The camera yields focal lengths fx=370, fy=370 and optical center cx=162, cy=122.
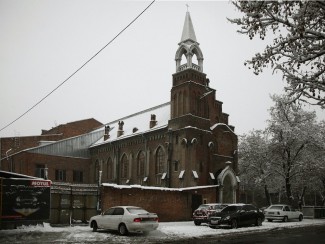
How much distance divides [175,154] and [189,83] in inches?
301

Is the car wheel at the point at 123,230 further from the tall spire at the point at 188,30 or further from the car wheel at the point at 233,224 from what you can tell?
the tall spire at the point at 188,30

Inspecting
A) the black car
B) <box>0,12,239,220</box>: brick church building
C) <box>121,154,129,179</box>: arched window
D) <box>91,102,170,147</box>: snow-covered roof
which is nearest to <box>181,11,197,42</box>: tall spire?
<box>0,12,239,220</box>: brick church building

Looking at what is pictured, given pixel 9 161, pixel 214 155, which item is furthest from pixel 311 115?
pixel 9 161

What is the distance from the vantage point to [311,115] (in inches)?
1641

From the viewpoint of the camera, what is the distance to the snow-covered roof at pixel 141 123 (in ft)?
144

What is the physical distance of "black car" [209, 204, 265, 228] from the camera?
23766 mm

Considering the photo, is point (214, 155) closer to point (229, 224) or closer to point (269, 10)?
point (229, 224)

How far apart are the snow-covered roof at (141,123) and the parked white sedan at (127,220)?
21.5m

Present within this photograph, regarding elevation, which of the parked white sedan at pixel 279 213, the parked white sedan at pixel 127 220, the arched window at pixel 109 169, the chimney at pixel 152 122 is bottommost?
the parked white sedan at pixel 279 213

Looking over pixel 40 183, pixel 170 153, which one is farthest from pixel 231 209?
pixel 170 153

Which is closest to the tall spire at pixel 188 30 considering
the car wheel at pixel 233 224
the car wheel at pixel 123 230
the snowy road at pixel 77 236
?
the car wheel at pixel 233 224

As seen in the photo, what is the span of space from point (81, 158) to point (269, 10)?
48.5 metres

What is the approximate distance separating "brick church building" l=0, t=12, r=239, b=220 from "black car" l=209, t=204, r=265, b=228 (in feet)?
19.4

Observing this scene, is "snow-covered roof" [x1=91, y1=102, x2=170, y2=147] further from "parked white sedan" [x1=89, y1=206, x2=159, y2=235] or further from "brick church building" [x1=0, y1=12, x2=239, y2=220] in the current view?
"parked white sedan" [x1=89, y1=206, x2=159, y2=235]
